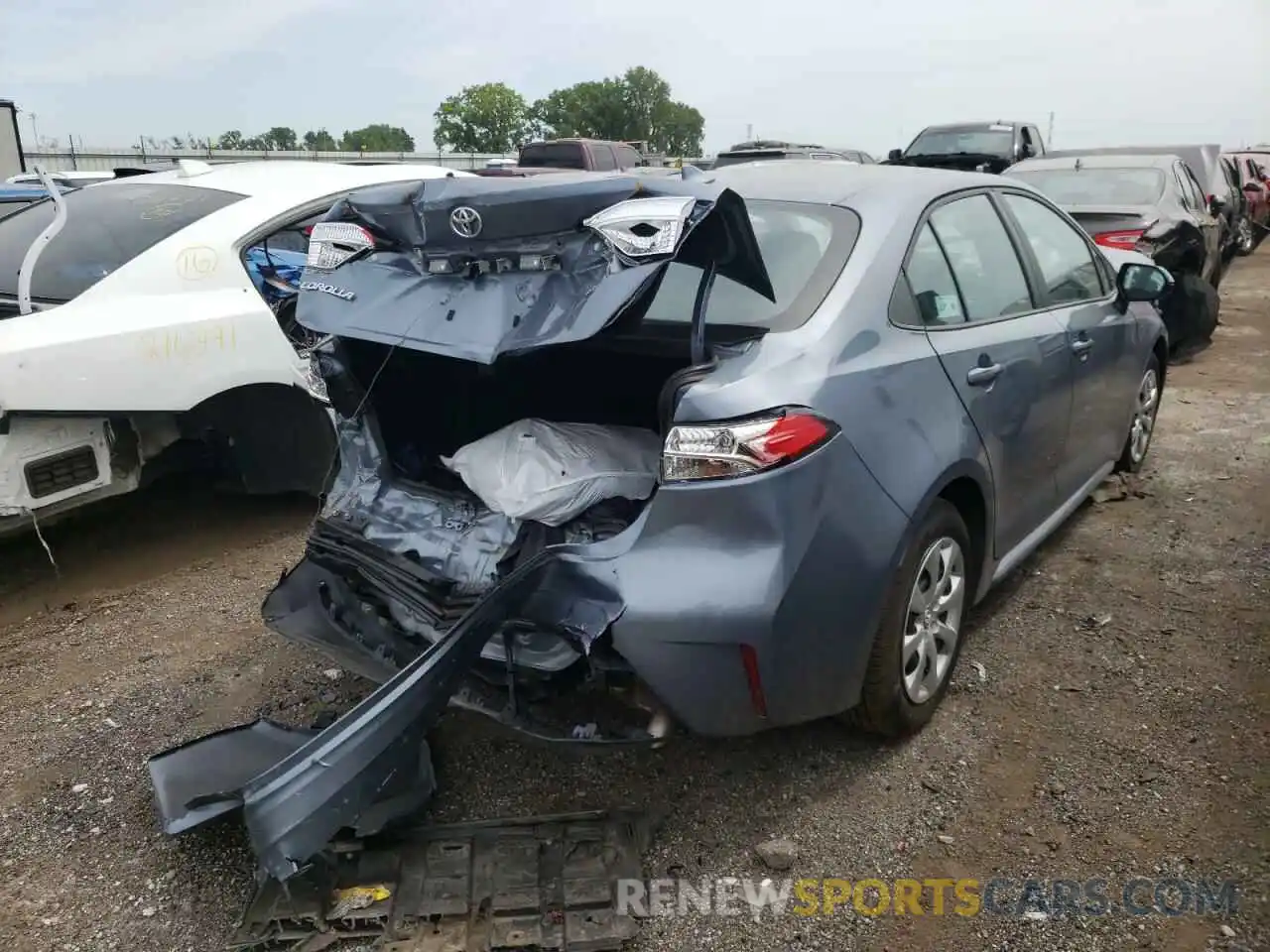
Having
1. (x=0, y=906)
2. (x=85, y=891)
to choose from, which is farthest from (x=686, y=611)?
(x=0, y=906)

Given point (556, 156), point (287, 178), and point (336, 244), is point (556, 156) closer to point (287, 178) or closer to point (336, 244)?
point (287, 178)

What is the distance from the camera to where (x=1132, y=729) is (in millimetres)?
3135

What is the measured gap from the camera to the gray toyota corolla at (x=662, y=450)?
2.36 m

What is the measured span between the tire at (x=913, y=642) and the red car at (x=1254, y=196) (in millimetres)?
16483

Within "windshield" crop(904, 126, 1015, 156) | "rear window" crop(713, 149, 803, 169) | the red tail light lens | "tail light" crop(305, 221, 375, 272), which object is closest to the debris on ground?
"tail light" crop(305, 221, 375, 272)

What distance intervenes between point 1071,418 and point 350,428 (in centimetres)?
267

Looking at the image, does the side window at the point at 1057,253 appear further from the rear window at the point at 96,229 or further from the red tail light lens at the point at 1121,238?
the red tail light lens at the point at 1121,238

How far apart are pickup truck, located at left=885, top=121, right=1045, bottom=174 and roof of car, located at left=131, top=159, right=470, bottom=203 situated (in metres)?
11.2

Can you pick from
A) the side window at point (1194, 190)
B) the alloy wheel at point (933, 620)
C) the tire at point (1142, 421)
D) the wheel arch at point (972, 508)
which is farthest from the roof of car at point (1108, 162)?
the alloy wheel at point (933, 620)

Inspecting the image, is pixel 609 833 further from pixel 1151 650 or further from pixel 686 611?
pixel 1151 650

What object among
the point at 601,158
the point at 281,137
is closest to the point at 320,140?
the point at 281,137

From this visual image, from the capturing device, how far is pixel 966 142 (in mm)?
15852

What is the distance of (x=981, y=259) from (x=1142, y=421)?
2490 millimetres

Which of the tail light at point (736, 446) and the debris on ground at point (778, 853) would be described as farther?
the debris on ground at point (778, 853)
